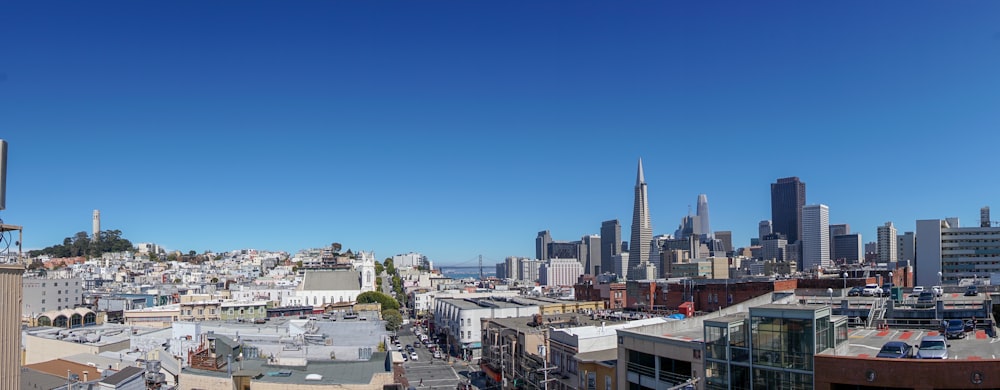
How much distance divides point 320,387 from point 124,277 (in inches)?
5857

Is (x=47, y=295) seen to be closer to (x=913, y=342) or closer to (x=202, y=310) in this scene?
(x=202, y=310)

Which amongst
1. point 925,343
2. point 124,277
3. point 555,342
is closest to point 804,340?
point 925,343

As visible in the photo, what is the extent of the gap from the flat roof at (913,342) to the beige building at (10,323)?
79.8 feet

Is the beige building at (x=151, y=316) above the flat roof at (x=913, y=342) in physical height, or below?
below

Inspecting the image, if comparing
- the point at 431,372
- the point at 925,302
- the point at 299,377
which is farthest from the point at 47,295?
the point at 925,302

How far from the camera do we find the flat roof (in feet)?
84.3

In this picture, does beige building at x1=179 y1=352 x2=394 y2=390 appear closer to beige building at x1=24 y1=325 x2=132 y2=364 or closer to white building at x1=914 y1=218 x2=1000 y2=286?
beige building at x1=24 y1=325 x2=132 y2=364

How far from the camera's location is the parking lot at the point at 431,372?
66.8 meters

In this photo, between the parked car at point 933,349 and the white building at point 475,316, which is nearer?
the parked car at point 933,349

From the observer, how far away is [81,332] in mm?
55219

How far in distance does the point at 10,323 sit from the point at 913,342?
30987 mm

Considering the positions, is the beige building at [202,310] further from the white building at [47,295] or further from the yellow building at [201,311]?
the white building at [47,295]

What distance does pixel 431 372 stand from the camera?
246 ft

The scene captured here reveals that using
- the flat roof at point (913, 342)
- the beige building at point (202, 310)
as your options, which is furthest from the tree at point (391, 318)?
the flat roof at point (913, 342)
